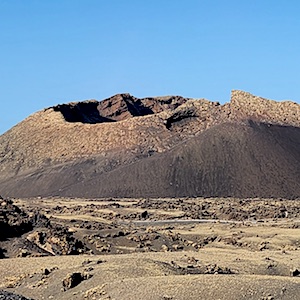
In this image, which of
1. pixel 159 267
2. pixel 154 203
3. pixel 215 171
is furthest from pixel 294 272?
pixel 215 171

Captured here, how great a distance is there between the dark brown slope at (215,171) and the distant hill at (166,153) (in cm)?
16

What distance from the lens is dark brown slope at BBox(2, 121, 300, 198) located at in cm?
10694

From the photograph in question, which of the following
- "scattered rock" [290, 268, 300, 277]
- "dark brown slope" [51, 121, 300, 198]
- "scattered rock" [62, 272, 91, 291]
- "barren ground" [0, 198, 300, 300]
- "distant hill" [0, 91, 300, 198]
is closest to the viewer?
"barren ground" [0, 198, 300, 300]

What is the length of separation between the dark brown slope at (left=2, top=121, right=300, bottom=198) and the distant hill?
0.54 ft

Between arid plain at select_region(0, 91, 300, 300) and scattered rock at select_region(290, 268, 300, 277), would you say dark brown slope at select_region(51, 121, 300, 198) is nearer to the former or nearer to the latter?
arid plain at select_region(0, 91, 300, 300)

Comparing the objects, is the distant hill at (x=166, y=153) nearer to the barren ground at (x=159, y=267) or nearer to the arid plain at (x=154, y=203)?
the arid plain at (x=154, y=203)

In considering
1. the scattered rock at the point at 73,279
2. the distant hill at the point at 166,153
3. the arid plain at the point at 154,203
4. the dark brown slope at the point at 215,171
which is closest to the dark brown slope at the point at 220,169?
the dark brown slope at the point at 215,171

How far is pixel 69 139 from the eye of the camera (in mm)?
148875

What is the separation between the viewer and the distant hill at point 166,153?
109375mm

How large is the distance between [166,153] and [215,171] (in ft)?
44.4

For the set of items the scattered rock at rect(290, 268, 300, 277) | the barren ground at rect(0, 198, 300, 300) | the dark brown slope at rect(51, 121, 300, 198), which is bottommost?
the scattered rock at rect(290, 268, 300, 277)

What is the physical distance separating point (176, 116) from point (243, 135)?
80.8ft

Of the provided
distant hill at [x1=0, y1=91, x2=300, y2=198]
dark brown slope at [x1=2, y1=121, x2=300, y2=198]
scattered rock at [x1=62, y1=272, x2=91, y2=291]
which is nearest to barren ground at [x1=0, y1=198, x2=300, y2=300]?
scattered rock at [x1=62, y1=272, x2=91, y2=291]

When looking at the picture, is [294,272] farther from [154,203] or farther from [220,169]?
[220,169]
